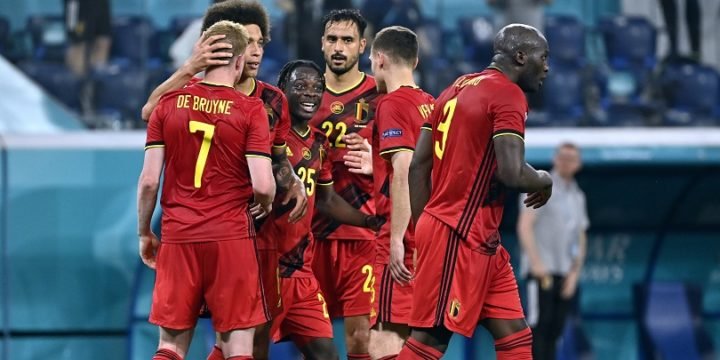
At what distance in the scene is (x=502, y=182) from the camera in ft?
17.3

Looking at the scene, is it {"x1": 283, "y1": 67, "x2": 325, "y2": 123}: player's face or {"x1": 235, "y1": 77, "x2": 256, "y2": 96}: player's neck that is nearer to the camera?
{"x1": 235, "y1": 77, "x2": 256, "y2": 96}: player's neck

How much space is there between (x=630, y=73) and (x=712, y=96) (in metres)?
0.72

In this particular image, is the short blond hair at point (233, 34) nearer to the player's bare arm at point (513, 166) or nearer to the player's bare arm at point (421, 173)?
the player's bare arm at point (421, 173)

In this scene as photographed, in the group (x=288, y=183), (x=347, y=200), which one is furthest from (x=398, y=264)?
(x=347, y=200)

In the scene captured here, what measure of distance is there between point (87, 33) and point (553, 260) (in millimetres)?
3942

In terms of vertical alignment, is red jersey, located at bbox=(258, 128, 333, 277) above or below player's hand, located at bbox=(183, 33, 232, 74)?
below

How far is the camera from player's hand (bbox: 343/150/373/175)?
645 centimetres

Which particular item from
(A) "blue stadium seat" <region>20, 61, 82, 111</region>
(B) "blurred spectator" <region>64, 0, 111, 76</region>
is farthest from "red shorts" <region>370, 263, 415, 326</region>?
(B) "blurred spectator" <region>64, 0, 111, 76</region>

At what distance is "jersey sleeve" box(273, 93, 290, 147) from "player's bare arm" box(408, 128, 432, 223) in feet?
2.01

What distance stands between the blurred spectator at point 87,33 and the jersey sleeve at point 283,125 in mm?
4326

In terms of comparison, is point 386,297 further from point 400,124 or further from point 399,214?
point 400,124

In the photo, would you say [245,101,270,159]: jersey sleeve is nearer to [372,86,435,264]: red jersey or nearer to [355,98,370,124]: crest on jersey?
[372,86,435,264]: red jersey

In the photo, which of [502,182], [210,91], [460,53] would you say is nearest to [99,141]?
[460,53]

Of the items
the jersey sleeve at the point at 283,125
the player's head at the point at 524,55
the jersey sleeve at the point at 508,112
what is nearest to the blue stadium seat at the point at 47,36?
the jersey sleeve at the point at 283,125
